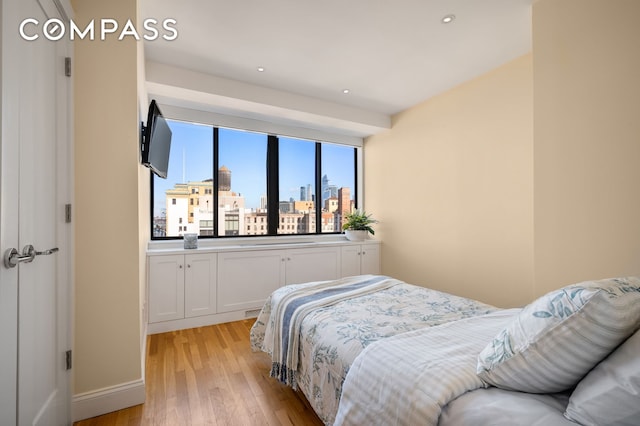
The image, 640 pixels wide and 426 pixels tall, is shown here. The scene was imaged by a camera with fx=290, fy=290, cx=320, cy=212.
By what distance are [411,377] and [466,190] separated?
2.72m

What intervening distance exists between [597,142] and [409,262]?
256 centimetres

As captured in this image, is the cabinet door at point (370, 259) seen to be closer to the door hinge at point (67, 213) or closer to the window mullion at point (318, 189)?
the window mullion at point (318, 189)

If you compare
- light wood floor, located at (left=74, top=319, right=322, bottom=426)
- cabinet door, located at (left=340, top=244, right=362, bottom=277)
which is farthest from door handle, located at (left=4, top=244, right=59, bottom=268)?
cabinet door, located at (left=340, top=244, right=362, bottom=277)

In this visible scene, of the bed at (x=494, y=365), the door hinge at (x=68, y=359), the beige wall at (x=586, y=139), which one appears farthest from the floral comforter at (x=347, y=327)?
the door hinge at (x=68, y=359)

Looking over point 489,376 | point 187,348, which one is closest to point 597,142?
point 489,376

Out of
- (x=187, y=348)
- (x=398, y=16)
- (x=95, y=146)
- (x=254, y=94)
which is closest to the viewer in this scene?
(x=95, y=146)

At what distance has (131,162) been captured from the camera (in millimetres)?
1855

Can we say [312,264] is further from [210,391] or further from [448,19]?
[448,19]

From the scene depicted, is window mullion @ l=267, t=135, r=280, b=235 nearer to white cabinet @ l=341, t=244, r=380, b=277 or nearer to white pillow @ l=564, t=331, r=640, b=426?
white cabinet @ l=341, t=244, r=380, b=277

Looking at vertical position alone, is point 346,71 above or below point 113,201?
above

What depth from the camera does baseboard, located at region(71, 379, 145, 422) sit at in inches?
66.3

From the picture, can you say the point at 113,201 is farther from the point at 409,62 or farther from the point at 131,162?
the point at 409,62

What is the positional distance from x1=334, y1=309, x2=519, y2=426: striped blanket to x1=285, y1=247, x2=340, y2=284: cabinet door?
249 cm

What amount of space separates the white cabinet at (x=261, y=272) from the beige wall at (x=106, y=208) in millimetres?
1483
